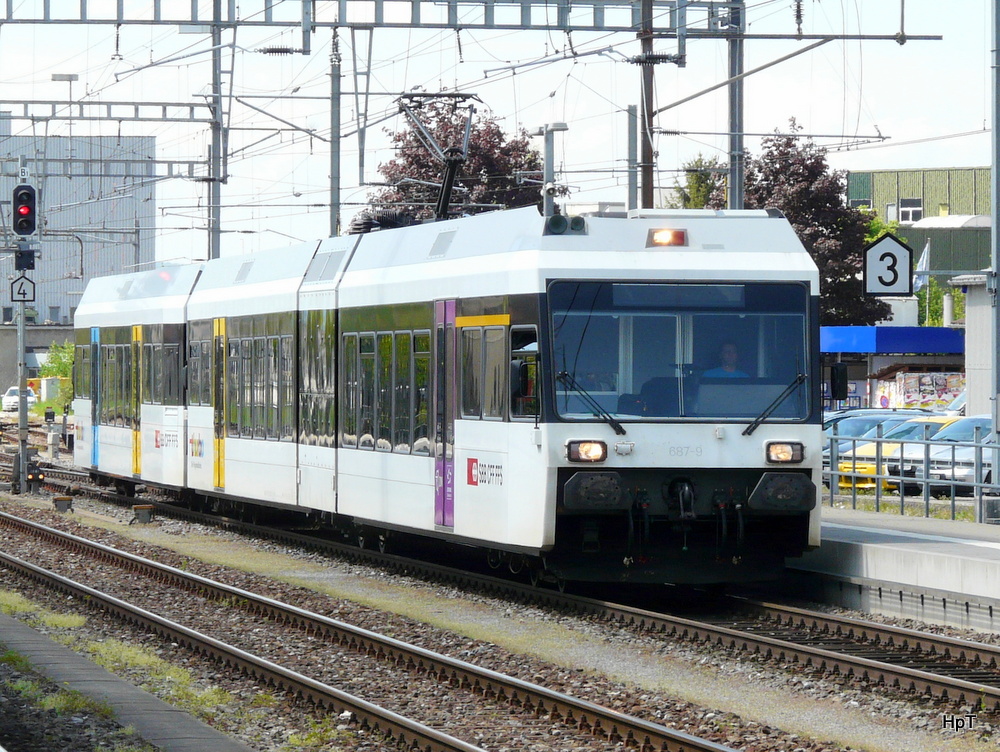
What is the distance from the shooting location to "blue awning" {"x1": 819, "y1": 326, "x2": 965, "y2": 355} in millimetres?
55312

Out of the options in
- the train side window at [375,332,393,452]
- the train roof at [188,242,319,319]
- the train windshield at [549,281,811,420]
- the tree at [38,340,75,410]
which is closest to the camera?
the train windshield at [549,281,811,420]

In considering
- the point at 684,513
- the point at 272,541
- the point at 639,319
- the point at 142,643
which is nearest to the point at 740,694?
the point at 684,513

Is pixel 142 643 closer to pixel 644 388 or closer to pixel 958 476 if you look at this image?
pixel 644 388

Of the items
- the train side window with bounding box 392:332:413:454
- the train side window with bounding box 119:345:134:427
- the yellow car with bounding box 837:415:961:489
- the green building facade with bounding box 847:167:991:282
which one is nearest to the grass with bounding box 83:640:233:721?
the train side window with bounding box 392:332:413:454

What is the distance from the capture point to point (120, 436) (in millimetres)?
27203

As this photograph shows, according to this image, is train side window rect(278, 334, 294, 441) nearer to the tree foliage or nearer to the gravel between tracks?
the gravel between tracks

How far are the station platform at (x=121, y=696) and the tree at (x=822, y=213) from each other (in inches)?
1841

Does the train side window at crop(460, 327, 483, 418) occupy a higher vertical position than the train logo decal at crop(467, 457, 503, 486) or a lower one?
higher

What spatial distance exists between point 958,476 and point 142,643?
16719 mm

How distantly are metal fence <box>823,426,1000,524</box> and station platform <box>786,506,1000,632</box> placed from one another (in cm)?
191

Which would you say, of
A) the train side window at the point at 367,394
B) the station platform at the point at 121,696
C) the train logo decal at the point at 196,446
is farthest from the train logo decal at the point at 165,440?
the station platform at the point at 121,696

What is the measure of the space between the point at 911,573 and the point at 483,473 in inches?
141

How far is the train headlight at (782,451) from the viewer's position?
13.8m

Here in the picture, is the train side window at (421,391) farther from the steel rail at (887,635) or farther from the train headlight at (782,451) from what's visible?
the train headlight at (782,451)
